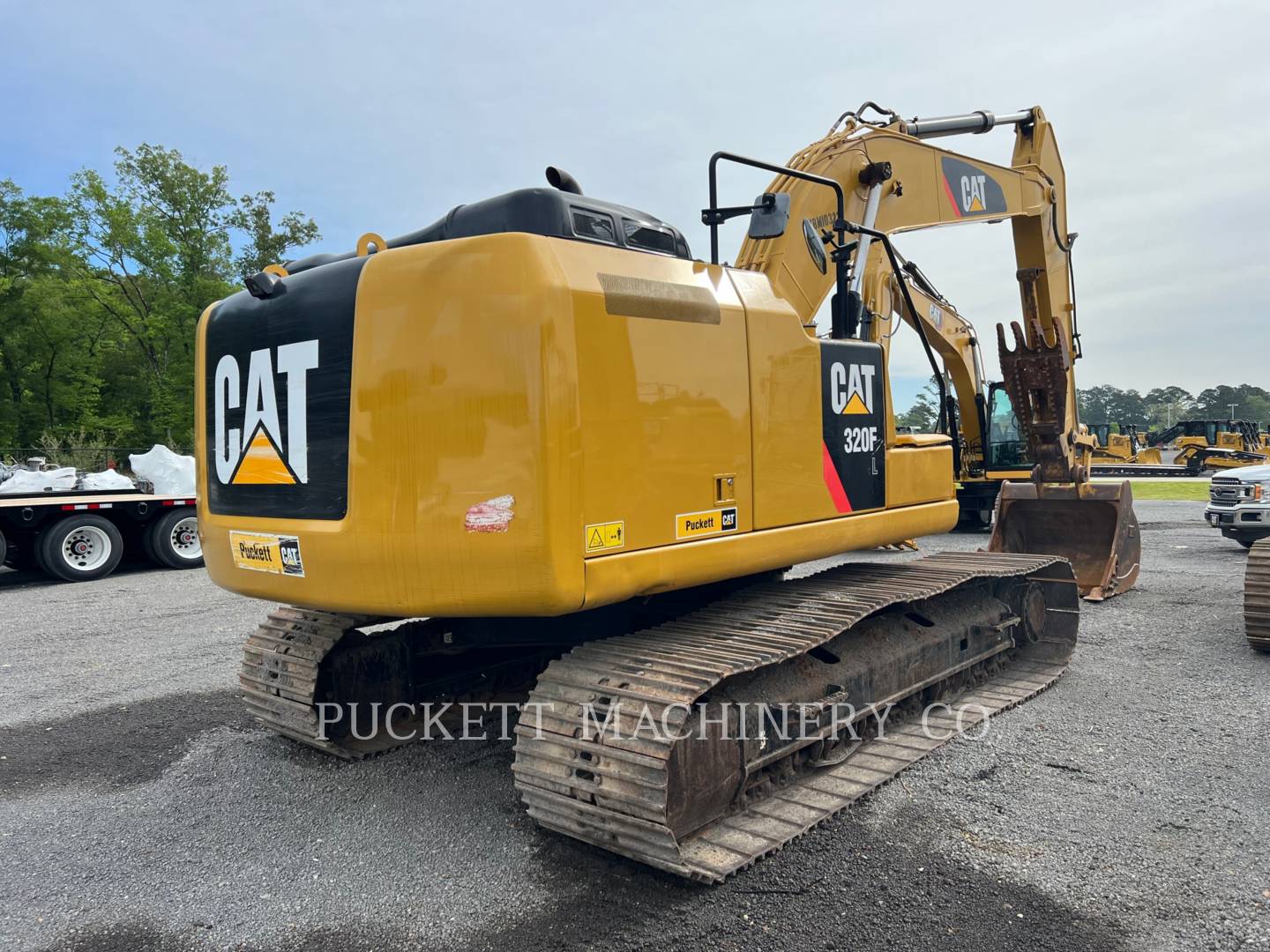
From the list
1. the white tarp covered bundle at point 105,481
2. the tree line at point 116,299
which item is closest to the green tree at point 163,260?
the tree line at point 116,299

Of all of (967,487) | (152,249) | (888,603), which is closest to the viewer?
(888,603)

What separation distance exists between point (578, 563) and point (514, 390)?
63 centimetres

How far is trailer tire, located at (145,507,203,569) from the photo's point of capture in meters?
12.4

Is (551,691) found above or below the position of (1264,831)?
above

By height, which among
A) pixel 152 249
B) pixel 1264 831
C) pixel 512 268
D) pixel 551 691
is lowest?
pixel 1264 831

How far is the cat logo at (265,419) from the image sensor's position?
3541mm

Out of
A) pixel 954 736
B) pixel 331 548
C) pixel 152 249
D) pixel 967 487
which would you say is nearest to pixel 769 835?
pixel 954 736

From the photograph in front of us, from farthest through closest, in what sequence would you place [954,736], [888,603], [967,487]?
[967,487] < [954,736] < [888,603]

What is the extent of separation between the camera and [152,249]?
33844 millimetres

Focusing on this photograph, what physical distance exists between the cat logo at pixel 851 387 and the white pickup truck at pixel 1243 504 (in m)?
8.67

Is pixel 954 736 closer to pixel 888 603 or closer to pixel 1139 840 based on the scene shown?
pixel 888 603

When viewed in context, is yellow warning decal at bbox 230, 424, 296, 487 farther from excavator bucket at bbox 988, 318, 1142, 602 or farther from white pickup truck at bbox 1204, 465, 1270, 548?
white pickup truck at bbox 1204, 465, 1270, 548

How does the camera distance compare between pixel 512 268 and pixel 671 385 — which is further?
pixel 671 385

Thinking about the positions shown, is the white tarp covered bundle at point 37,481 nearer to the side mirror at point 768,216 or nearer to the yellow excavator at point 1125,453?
the side mirror at point 768,216
